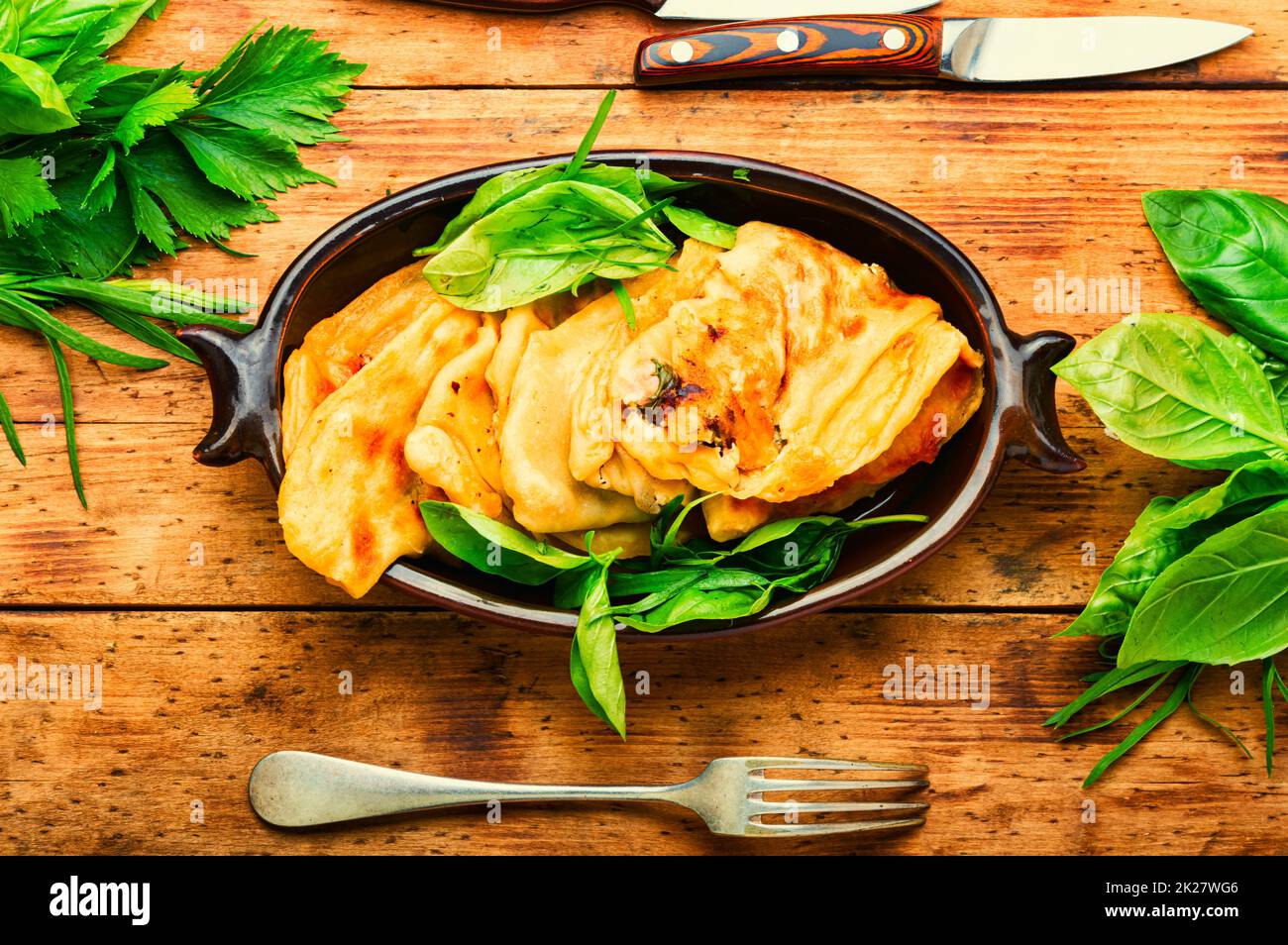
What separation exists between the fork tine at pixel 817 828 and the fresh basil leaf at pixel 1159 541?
0.48 m

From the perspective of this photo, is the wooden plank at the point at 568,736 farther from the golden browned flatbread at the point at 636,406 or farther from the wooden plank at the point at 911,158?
the wooden plank at the point at 911,158

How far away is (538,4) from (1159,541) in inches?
61.8

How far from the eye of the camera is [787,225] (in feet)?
6.14

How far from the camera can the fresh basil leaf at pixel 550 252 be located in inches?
68.4

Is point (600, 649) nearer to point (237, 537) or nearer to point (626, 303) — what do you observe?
point (626, 303)

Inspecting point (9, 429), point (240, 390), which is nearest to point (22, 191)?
point (9, 429)

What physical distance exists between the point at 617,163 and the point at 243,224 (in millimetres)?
782

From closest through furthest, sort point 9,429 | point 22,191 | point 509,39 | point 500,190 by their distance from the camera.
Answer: point 500,190
point 22,191
point 9,429
point 509,39

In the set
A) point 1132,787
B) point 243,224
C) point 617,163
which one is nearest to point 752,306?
point 617,163

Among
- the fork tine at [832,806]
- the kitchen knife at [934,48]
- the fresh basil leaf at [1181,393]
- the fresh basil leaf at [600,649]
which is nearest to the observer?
the fresh basil leaf at [600,649]

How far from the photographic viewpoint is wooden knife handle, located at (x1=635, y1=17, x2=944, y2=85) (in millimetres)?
2000

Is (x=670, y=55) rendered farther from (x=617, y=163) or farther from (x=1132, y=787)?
(x=1132, y=787)

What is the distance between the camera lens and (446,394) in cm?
173

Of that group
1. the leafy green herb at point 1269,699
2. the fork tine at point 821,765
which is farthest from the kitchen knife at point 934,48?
the fork tine at point 821,765
